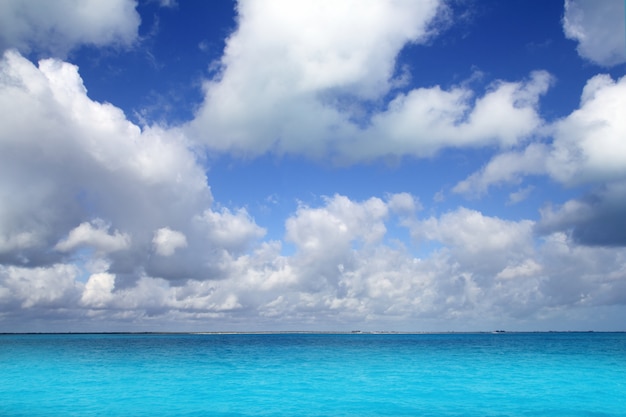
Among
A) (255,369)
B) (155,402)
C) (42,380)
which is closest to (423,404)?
(155,402)

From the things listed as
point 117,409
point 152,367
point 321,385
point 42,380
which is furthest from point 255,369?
point 117,409

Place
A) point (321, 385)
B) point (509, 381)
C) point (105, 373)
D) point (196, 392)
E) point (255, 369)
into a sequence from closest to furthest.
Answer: point (196, 392), point (321, 385), point (509, 381), point (105, 373), point (255, 369)

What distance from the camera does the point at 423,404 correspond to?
30.5m

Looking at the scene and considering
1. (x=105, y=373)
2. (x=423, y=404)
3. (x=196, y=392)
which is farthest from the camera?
(x=105, y=373)

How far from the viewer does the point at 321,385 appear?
3916 cm

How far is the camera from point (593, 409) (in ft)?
97.3

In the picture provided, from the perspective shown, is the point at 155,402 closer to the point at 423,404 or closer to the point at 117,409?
the point at 117,409

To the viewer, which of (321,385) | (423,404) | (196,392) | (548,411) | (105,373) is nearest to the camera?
(548,411)

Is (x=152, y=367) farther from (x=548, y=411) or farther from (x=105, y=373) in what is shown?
(x=548, y=411)

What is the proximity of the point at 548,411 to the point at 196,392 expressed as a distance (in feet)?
87.4

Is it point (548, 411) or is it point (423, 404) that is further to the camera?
point (423, 404)

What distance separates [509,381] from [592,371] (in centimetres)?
1805

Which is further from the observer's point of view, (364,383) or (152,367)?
(152,367)

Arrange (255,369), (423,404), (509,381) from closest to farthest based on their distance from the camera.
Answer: (423,404) < (509,381) < (255,369)
